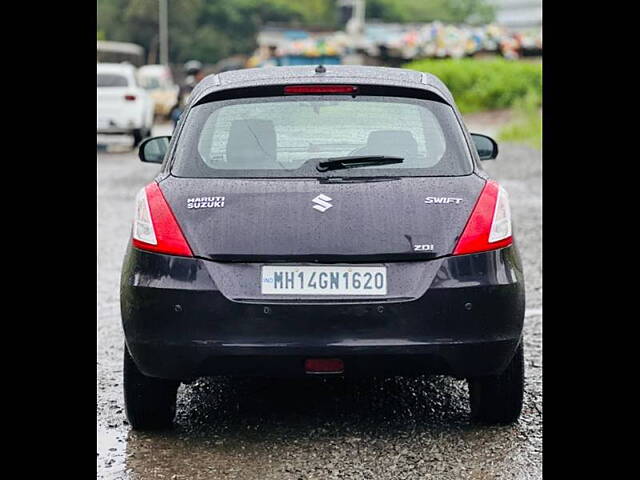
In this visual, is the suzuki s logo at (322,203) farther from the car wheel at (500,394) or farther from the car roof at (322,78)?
the car wheel at (500,394)

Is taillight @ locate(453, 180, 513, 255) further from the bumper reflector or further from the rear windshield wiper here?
the bumper reflector

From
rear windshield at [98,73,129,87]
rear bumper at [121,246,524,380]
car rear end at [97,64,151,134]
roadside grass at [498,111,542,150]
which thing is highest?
rear bumper at [121,246,524,380]

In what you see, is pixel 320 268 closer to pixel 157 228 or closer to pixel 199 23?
pixel 157 228

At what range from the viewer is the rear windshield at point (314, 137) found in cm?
515

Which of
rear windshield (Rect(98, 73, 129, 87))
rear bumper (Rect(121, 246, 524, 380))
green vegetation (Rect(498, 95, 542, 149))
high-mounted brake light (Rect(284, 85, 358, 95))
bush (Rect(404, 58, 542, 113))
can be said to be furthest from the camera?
bush (Rect(404, 58, 542, 113))

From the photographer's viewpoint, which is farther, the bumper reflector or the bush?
the bush

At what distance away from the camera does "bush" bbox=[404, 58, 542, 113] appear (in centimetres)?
3978

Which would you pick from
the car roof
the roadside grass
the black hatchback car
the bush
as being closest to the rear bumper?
the black hatchback car

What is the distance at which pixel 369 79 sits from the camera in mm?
5496

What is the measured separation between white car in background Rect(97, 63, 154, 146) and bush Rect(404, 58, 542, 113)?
1465 centimetres

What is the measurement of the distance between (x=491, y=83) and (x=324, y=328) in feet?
119

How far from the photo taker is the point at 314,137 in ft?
17.7
